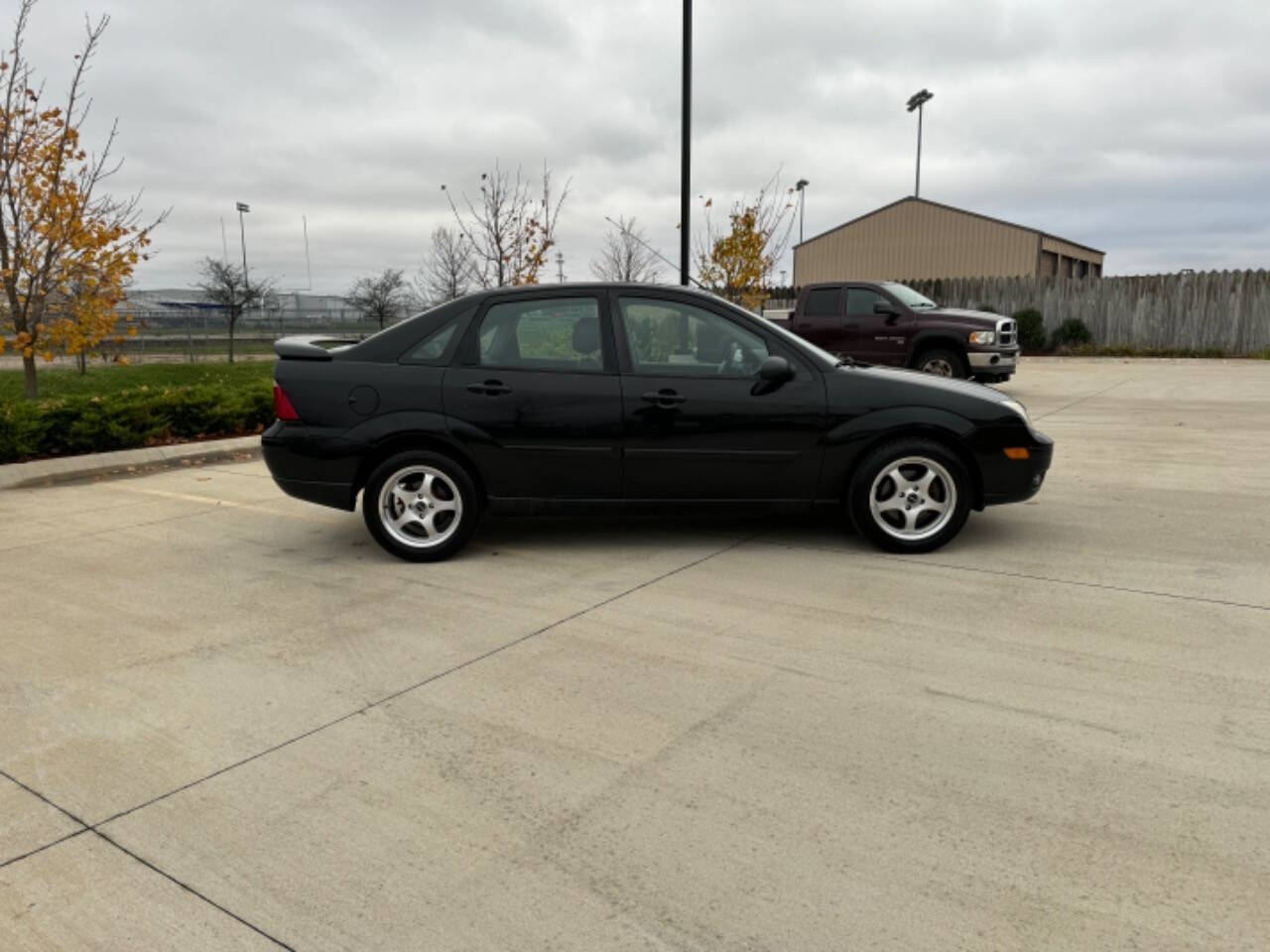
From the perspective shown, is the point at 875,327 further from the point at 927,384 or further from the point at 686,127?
the point at 927,384

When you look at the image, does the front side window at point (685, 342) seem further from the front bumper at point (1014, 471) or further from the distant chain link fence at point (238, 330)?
the distant chain link fence at point (238, 330)

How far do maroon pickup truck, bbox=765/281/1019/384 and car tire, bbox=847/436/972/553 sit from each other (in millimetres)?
8144

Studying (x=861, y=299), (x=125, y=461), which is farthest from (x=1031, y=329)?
(x=125, y=461)

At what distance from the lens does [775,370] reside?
5.14 m

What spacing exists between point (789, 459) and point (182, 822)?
3.64m

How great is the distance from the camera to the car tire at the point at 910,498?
5.25 m

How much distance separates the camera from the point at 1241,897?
2.27 m

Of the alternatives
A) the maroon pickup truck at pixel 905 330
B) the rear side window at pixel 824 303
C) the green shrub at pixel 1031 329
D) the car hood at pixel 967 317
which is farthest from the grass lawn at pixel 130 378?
the green shrub at pixel 1031 329

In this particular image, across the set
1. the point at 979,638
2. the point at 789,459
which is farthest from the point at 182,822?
the point at 789,459

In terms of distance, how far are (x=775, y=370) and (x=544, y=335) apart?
1.42 meters

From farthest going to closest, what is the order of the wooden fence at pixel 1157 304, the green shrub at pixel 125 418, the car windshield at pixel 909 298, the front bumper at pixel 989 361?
the wooden fence at pixel 1157 304, the car windshield at pixel 909 298, the front bumper at pixel 989 361, the green shrub at pixel 125 418

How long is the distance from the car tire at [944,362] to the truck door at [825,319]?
1.23 m

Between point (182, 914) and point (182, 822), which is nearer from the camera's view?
point (182, 914)

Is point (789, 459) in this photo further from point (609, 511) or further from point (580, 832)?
point (580, 832)
